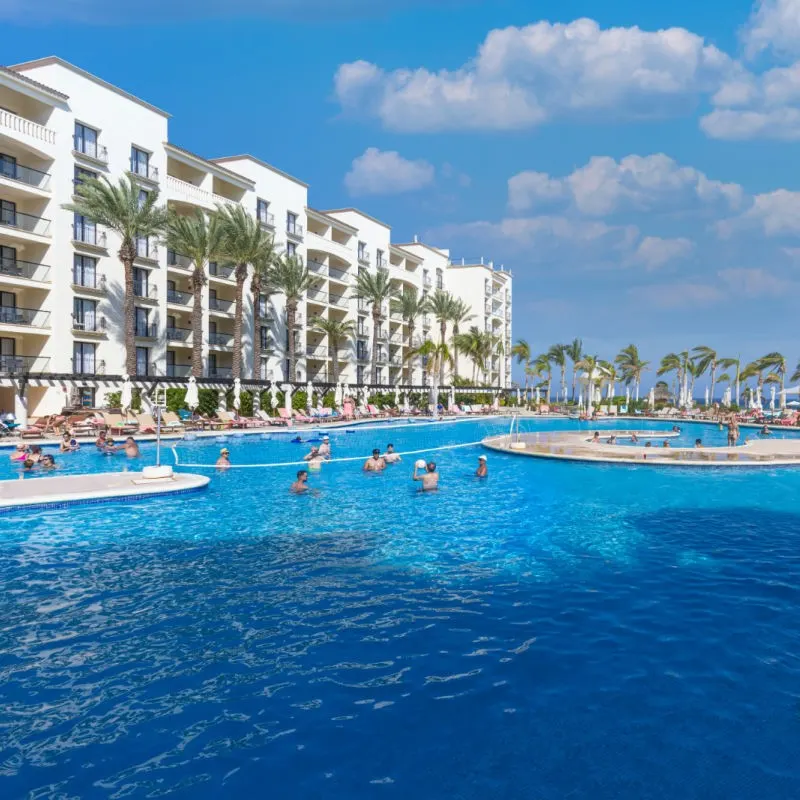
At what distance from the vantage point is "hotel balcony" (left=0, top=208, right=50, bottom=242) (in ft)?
104

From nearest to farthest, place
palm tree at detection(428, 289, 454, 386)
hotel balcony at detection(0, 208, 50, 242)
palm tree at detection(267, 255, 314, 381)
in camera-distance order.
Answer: hotel balcony at detection(0, 208, 50, 242) → palm tree at detection(267, 255, 314, 381) → palm tree at detection(428, 289, 454, 386)

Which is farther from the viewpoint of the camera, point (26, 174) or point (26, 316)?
point (26, 174)

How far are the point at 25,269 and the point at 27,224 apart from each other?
2.30 metres

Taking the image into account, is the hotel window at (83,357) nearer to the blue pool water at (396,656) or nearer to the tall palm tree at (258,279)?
the tall palm tree at (258,279)

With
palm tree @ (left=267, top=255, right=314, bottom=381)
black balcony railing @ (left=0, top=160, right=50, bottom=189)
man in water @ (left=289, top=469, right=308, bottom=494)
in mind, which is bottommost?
man in water @ (left=289, top=469, right=308, bottom=494)

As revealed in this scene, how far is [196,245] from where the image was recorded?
37500 mm

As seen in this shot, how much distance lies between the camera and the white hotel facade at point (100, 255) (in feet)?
106

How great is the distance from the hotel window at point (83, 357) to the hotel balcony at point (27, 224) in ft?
19.0

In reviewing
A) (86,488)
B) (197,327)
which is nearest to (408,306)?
(197,327)

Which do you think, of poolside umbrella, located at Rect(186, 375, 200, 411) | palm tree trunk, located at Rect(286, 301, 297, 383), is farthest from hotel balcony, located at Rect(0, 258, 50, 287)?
palm tree trunk, located at Rect(286, 301, 297, 383)

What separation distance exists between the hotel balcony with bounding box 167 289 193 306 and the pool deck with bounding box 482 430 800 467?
78.1ft

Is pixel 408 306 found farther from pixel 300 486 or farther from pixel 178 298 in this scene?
pixel 300 486

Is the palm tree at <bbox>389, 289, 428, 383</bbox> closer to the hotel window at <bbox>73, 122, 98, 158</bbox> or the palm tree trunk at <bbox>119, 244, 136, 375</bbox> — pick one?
the palm tree trunk at <bbox>119, 244, 136, 375</bbox>

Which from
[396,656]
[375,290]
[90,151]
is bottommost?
[396,656]
